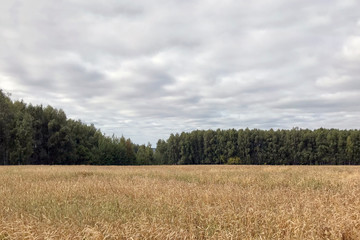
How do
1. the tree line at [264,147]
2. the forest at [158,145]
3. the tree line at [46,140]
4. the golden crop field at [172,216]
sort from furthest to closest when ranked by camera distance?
the tree line at [264,147], the forest at [158,145], the tree line at [46,140], the golden crop field at [172,216]

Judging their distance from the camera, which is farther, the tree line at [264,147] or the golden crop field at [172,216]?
the tree line at [264,147]

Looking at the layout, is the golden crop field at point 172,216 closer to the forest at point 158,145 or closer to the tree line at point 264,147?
the forest at point 158,145

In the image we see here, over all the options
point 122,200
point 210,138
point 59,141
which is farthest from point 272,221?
point 210,138

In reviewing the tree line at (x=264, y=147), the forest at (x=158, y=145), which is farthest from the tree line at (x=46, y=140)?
the tree line at (x=264, y=147)

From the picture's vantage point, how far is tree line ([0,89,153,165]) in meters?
47.3

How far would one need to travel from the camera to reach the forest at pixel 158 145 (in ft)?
161

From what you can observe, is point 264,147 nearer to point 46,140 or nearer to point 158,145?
point 158,145

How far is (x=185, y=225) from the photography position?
17.5ft

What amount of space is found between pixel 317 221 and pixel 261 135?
91.7 m

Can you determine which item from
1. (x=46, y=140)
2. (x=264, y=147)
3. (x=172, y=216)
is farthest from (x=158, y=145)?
(x=172, y=216)

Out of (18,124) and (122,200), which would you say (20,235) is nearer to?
(122,200)

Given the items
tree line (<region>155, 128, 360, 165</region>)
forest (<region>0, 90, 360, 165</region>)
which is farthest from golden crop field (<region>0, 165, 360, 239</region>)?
tree line (<region>155, 128, 360, 165</region>)

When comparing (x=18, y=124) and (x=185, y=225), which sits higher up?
(x=18, y=124)

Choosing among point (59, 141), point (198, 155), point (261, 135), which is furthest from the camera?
point (198, 155)
